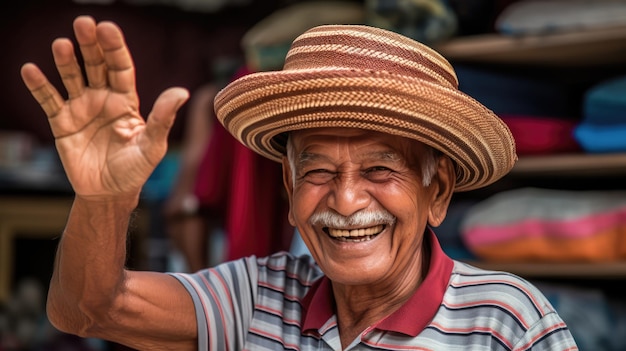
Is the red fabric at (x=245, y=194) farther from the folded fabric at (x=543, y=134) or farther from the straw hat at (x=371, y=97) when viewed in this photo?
the straw hat at (x=371, y=97)

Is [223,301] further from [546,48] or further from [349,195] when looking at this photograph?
[546,48]

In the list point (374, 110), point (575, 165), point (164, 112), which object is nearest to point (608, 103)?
point (575, 165)

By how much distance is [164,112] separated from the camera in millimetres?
1467

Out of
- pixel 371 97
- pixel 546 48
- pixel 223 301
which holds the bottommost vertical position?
pixel 223 301

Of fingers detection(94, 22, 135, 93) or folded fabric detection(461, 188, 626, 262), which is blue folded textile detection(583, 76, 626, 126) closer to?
folded fabric detection(461, 188, 626, 262)

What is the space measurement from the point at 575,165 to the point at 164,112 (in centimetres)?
179

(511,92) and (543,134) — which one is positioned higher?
(511,92)

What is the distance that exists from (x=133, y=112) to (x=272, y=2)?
3.48 meters

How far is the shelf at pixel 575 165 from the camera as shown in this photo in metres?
2.79

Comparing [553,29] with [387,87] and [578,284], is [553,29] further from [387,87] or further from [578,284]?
[387,87]

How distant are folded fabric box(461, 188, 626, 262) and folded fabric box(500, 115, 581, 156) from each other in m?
0.15

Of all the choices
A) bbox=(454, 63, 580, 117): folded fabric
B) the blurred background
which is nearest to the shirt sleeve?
the blurred background

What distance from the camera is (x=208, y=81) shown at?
197 inches

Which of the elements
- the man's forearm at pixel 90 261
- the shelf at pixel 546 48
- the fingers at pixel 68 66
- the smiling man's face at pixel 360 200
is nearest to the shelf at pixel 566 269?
the shelf at pixel 546 48
